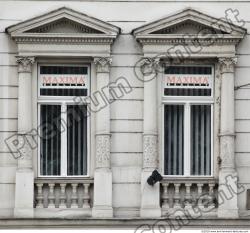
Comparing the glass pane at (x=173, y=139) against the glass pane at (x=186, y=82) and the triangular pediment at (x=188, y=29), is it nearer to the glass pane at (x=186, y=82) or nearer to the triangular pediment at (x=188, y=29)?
the glass pane at (x=186, y=82)

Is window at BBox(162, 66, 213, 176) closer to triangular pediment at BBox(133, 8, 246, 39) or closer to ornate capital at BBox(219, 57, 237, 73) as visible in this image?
ornate capital at BBox(219, 57, 237, 73)

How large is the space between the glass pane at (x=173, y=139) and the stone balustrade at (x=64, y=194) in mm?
1500

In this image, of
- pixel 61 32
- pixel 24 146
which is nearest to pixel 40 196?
pixel 24 146

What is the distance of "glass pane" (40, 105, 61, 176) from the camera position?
1836 centimetres

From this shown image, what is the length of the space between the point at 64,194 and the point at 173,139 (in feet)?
7.20

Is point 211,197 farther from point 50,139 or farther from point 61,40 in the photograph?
point 61,40

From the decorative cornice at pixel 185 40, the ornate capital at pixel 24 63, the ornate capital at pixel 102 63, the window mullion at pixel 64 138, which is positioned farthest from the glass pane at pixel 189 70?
the ornate capital at pixel 24 63

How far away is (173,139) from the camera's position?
1852 centimetres

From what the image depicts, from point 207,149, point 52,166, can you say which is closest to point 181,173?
point 207,149

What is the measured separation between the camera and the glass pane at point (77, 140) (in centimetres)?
1838

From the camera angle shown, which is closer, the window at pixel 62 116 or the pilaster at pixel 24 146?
the pilaster at pixel 24 146

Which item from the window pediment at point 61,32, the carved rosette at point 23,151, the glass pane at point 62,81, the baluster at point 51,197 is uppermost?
the window pediment at point 61,32

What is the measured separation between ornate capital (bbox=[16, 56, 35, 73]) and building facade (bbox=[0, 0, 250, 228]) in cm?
2

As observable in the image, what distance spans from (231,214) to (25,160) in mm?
3745
